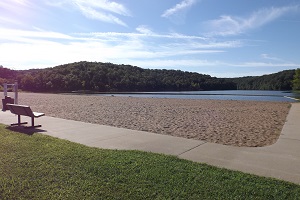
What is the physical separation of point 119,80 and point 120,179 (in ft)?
328

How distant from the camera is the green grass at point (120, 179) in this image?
3.80 m

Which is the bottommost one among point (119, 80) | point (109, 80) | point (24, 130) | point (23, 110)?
point (24, 130)

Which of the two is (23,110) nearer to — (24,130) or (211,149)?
(24,130)

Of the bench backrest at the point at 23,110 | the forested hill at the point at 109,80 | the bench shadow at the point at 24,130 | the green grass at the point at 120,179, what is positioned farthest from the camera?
the forested hill at the point at 109,80

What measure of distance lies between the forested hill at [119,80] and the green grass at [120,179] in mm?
88394

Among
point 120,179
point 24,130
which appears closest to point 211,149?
point 120,179

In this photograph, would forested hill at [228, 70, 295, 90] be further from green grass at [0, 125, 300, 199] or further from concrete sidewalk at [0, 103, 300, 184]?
green grass at [0, 125, 300, 199]

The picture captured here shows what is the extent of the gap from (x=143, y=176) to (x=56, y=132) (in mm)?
4928

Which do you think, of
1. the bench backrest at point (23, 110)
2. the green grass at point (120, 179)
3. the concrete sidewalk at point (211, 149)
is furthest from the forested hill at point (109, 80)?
the green grass at point (120, 179)

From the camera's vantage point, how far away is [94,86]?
96250 millimetres

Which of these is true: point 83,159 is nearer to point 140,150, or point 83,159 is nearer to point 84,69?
point 140,150

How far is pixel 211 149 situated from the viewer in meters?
6.30

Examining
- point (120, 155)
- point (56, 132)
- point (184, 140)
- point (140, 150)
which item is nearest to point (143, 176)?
point (120, 155)

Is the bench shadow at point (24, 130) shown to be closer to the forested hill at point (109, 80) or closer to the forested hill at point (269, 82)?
the forested hill at point (109, 80)
